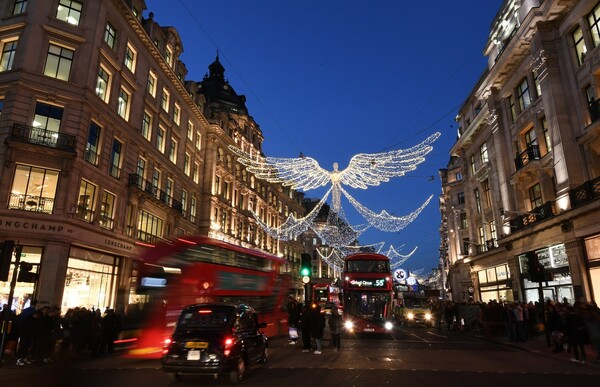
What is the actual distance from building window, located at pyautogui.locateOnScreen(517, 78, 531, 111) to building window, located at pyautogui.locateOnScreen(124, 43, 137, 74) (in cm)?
2672

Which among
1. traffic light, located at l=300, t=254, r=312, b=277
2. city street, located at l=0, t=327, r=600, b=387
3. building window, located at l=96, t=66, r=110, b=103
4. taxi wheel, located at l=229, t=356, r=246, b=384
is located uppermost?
building window, located at l=96, t=66, r=110, b=103

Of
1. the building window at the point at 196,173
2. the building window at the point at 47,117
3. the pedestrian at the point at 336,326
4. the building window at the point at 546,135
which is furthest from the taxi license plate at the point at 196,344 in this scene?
the building window at the point at 196,173

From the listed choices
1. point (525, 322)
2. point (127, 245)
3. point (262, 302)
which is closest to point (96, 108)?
point (127, 245)

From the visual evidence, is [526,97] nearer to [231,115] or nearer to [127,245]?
[127,245]

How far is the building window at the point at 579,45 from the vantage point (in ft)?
66.5

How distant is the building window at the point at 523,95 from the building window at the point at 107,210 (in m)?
26.9

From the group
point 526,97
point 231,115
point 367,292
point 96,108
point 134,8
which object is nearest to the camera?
point 367,292

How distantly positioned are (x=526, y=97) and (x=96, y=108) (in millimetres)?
26739

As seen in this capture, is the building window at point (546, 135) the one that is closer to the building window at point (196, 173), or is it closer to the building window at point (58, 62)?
the building window at point (58, 62)

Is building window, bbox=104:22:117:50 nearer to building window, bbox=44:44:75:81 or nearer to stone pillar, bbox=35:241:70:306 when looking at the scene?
building window, bbox=44:44:75:81

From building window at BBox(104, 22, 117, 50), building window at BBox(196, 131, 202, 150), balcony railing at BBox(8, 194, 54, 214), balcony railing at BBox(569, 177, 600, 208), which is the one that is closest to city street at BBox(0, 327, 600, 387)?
balcony railing at BBox(569, 177, 600, 208)

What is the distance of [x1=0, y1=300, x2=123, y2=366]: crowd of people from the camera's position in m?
12.0

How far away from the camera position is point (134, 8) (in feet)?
96.9

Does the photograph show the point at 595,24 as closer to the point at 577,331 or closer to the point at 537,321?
the point at 537,321
